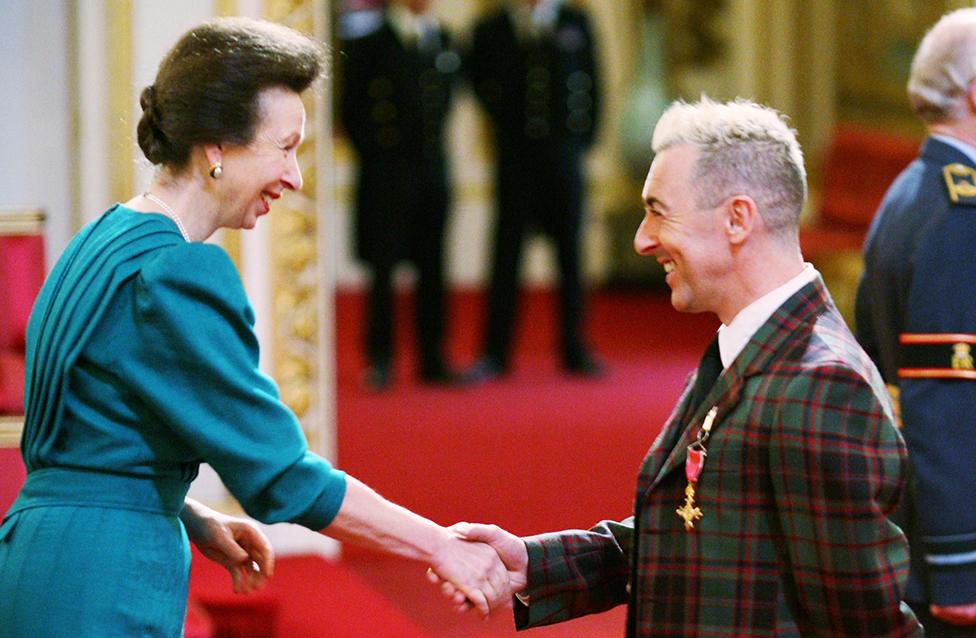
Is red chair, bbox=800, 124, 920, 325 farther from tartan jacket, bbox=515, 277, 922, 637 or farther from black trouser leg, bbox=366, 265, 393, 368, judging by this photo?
tartan jacket, bbox=515, 277, 922, 637

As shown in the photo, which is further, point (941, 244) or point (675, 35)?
point (675, 35)

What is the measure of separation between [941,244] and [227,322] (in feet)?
4.61

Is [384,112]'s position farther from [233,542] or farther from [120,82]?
[233,542]

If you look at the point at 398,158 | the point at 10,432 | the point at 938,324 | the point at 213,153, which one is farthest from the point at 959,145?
the point at 398,158

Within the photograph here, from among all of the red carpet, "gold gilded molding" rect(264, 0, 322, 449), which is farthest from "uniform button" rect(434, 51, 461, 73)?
"gold gilded molding" rect(264, 0, 322, 449)

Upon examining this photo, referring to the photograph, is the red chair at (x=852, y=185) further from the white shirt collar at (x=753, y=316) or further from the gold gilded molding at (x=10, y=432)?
the white shirt collar at (x=753, y=316)

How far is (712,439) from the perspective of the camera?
6.73 feet

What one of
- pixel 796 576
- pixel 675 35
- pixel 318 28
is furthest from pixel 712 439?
pixel 675 35

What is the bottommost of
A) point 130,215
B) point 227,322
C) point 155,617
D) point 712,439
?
point 155,617

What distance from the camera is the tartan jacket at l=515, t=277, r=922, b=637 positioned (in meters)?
1.94

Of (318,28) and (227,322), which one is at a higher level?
(318,28)

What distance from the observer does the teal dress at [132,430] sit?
2068mm

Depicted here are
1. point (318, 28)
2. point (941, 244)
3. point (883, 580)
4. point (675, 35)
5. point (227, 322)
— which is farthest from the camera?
point (675, 35)

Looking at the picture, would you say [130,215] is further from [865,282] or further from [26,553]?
[865,282]
